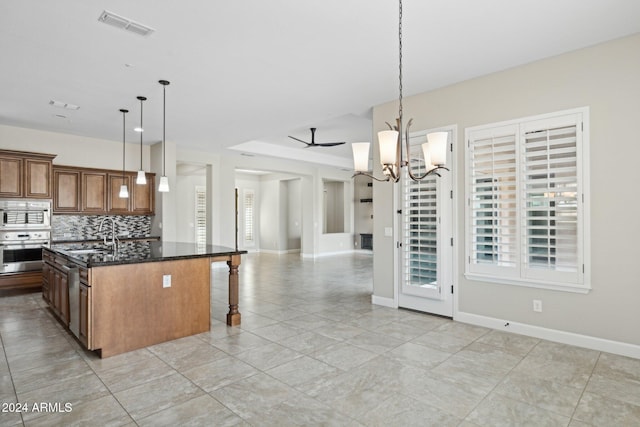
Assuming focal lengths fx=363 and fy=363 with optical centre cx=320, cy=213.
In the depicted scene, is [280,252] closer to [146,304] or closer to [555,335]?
[146,304]

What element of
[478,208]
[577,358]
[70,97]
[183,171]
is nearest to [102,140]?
[70,97]

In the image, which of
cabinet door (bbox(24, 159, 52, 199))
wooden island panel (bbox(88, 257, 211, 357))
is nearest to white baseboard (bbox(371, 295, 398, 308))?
wooden island panel (bbox(88, 257, 211, 357))

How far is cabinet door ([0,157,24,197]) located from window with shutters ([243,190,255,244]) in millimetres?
7003

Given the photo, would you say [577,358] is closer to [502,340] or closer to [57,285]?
[502,340]

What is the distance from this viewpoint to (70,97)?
15.6 ft

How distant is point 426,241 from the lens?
4.57m

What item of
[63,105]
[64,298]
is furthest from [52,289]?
[63,105]

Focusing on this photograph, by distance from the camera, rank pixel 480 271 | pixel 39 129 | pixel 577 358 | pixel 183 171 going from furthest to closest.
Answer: pixel 183 171 < pixel 39 129 < pixel 480 271 < pixel 577 358

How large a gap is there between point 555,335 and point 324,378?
2429mm

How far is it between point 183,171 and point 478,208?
8.46 m

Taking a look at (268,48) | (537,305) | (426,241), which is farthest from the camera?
(426,241)

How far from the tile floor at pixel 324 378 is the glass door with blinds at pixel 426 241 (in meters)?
0.29

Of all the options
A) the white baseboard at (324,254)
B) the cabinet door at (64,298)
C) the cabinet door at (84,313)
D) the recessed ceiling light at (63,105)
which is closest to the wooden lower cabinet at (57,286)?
the cabinet door at (64,298)

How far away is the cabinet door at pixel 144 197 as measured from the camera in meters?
7.25
